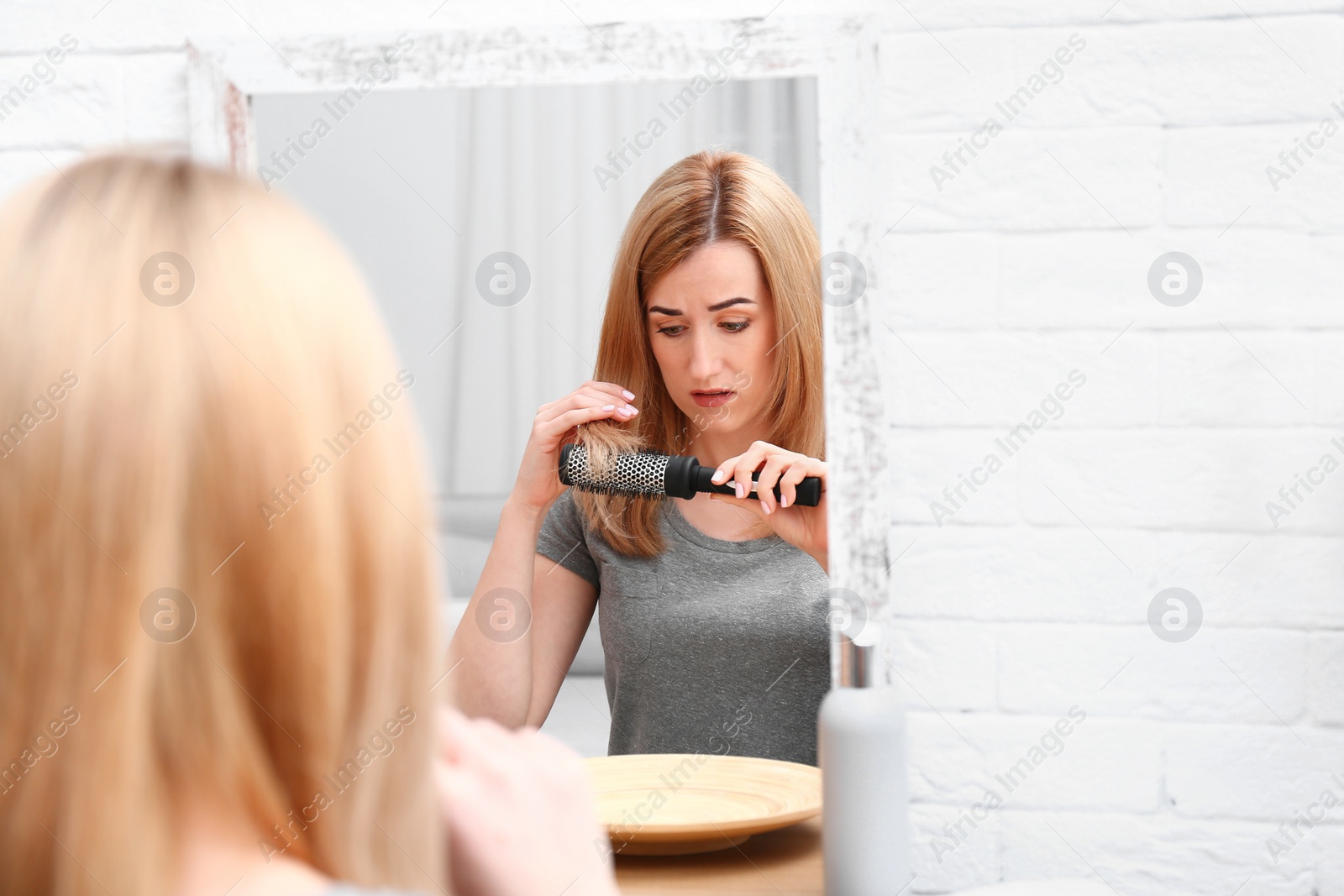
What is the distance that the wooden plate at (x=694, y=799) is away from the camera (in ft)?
2.04

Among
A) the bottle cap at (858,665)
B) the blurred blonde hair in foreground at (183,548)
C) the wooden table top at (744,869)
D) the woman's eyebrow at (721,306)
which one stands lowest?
the wooden table top at (744,869)

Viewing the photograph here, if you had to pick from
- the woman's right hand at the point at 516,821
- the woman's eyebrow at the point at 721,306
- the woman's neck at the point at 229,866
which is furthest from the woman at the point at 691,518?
the woman's neck at the point at 229,866

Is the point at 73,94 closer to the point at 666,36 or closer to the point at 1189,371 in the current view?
the point at 666,36

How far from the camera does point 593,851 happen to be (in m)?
0.41

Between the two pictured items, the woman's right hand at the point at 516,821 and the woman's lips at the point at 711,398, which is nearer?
the woman's right hand at the point at 516,821

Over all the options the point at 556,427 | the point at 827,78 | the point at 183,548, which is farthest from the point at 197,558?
the point at 827,78

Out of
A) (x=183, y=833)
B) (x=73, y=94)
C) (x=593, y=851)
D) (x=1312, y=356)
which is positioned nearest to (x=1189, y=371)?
(x=1312, y=356)

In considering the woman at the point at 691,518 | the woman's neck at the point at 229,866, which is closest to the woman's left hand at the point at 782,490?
the woman at the point at 691,518

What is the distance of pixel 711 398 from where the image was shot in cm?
67

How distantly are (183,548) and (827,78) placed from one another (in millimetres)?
514

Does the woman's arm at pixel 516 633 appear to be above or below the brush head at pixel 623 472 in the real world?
below

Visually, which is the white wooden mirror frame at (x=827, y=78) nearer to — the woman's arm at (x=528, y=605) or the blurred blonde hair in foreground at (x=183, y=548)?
the woman's arm at (x=528, y=605)

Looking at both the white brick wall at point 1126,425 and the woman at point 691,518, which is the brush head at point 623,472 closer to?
the woman at point 691,518

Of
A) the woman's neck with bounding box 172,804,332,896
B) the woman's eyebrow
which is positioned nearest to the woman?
the woman's eyebrow
